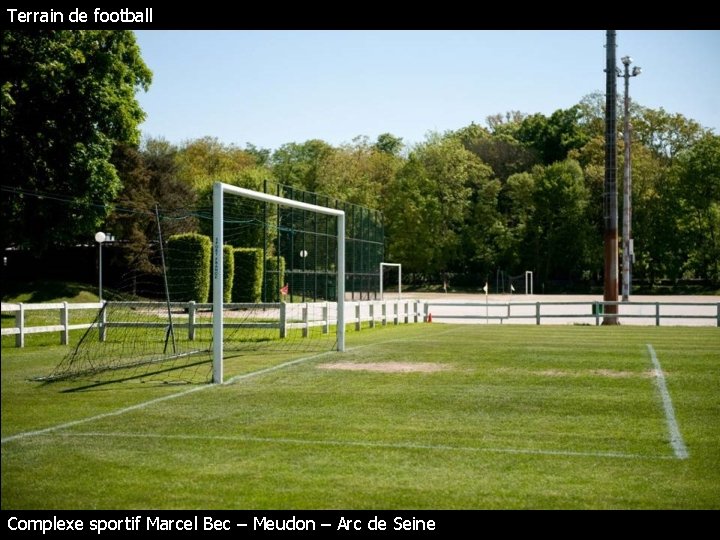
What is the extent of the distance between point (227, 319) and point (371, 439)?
55.7 ft

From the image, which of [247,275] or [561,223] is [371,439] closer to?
[247,275]

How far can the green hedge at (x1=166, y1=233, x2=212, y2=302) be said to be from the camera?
39438mm

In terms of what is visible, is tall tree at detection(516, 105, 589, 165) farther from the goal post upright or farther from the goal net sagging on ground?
the goal post upright

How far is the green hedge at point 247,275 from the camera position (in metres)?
38.5

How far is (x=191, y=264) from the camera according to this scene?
39438 mm

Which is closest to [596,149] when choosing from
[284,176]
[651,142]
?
[651,142]

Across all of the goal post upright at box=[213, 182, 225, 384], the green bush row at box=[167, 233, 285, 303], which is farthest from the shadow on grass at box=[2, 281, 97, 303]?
the goal post upright at box=[213, 182, 225, 384]

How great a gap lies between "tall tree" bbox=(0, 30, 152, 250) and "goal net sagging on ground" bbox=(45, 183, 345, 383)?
557 centimetres

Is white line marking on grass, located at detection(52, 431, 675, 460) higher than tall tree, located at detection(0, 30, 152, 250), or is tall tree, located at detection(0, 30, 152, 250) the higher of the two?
tall tree, located at detection(0, 30, 152, 250)

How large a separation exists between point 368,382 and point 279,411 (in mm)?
3113

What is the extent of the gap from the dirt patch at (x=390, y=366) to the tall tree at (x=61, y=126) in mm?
20038

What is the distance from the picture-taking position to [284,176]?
289ft
